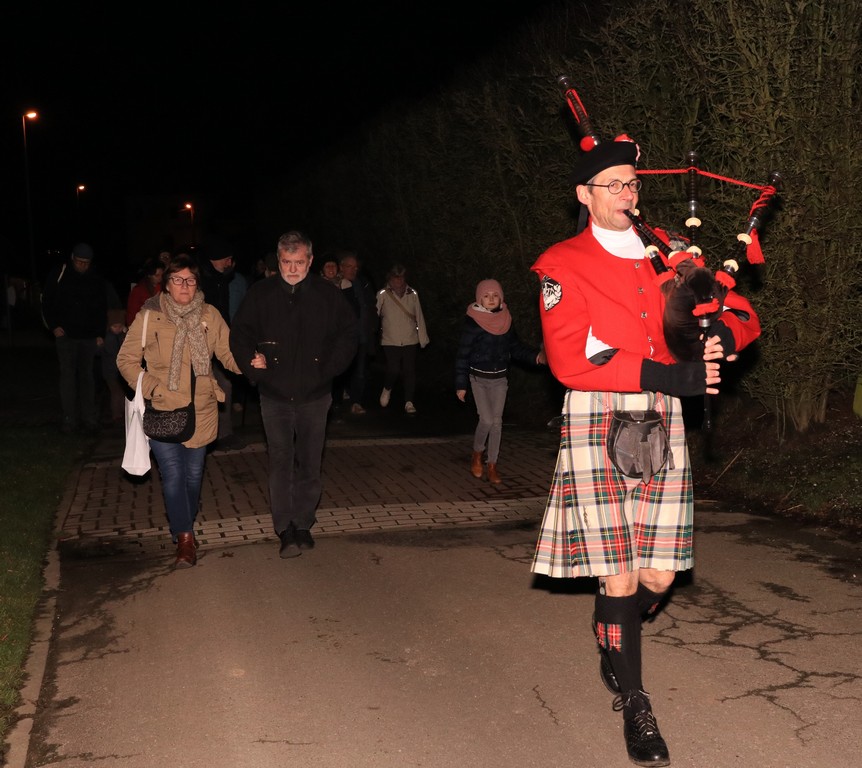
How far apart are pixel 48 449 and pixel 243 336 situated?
526 centimetres

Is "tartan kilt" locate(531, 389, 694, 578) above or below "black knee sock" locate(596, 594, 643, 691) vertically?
above

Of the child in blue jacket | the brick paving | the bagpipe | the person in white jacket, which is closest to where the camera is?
the bagpipe

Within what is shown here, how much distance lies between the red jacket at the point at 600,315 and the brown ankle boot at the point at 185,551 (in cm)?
381

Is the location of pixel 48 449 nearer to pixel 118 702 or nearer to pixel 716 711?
pixel 118 702

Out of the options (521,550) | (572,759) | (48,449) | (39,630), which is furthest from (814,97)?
(48,449)

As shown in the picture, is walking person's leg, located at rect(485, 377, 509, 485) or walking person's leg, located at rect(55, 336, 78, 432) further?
walking person's leg, located at rect(55, 336, 78, 432)

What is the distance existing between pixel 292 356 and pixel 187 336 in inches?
25.9

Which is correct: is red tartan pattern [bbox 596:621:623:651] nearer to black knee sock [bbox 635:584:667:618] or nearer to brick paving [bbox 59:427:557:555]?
black knee sock [bbox 635:584:667:618]

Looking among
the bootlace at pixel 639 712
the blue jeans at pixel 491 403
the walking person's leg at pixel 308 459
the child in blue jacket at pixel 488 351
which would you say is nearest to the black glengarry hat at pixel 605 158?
the bootlace at pixel 639 712

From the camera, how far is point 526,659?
5234 mm

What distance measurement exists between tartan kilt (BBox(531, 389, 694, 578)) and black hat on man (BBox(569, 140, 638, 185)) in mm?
806

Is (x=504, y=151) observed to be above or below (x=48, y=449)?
above

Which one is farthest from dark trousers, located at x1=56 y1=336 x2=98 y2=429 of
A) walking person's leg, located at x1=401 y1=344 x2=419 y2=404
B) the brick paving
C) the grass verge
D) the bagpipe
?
the bagpipe

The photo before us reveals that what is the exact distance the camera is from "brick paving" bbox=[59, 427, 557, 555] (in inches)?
317
